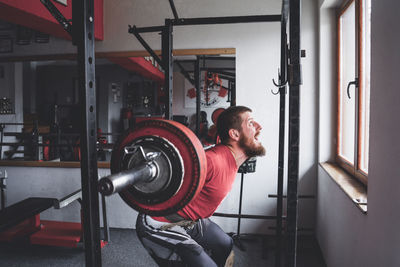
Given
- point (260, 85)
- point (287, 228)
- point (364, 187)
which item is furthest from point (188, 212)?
point (260, 85)

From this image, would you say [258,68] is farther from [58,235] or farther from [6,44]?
[6,44]

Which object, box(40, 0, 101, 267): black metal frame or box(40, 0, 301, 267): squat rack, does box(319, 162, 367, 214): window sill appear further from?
box(40, 0, 101, 267): black metal frame

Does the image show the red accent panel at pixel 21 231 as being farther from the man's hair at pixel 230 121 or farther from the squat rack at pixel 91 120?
the squat rack at pixel 91 120

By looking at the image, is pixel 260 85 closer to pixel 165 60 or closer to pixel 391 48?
pixel 165 60

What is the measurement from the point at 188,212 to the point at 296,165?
24.2 inches

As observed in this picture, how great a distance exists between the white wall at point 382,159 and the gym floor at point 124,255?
33.3 inches

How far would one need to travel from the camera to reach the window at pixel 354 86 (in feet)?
5.40

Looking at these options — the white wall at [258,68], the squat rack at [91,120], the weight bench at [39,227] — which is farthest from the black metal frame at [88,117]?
the white wall at [258,68]

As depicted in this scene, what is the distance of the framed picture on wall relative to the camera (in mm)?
2854

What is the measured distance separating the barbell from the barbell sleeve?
1cm

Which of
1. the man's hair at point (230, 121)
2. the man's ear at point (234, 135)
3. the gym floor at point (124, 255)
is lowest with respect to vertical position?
the gym floor at point (124, 255)

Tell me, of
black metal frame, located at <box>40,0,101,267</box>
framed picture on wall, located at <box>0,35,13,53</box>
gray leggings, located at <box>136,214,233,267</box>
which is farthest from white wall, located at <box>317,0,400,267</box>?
framed picture on wall, located at <box>0,35,13,53</box>

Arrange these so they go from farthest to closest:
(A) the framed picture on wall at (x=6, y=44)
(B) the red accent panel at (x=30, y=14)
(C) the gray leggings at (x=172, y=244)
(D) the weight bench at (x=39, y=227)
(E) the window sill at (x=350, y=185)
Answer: (A) the framed picture on wall at (x=6, y=44)
(D) the weight bench at (x=39, y=227)
(B) the red accent panel at (x=30, y=14)
(E) the window sill at (x=350, y=185)
(C) the gray leggings at (x=172, y=244)

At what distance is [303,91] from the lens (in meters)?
2.43
